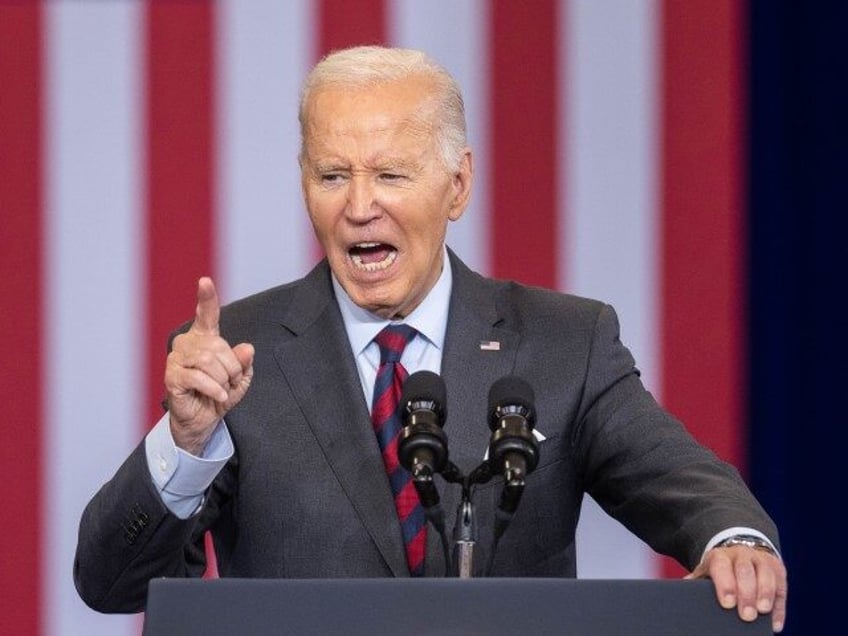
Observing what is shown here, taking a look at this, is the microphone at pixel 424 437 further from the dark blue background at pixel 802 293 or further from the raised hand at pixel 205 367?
the dark blue background at pixel 802 293

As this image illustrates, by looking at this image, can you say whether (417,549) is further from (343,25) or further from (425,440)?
(343,25)

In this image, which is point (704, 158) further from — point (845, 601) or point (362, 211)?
point (362, 211)

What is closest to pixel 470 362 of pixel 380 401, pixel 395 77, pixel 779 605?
pixel 380 401

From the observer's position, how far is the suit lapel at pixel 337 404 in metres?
2.12

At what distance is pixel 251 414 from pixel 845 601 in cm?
178

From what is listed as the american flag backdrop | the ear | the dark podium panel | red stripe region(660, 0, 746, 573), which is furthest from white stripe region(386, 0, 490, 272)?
the dark podium panel

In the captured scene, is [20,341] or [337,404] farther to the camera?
[20,341]

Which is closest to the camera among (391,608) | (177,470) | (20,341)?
(391,608)

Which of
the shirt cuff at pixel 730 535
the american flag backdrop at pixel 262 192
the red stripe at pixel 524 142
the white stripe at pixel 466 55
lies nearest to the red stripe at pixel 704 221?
the american flag backdrop at pixel 262 192

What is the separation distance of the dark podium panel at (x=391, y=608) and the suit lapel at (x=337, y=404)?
543mm

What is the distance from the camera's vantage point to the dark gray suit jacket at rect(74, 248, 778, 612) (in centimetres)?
206

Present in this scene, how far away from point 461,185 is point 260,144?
1239 millimetres

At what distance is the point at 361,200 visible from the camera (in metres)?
2.17

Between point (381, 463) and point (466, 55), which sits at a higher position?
point (466, 55)
